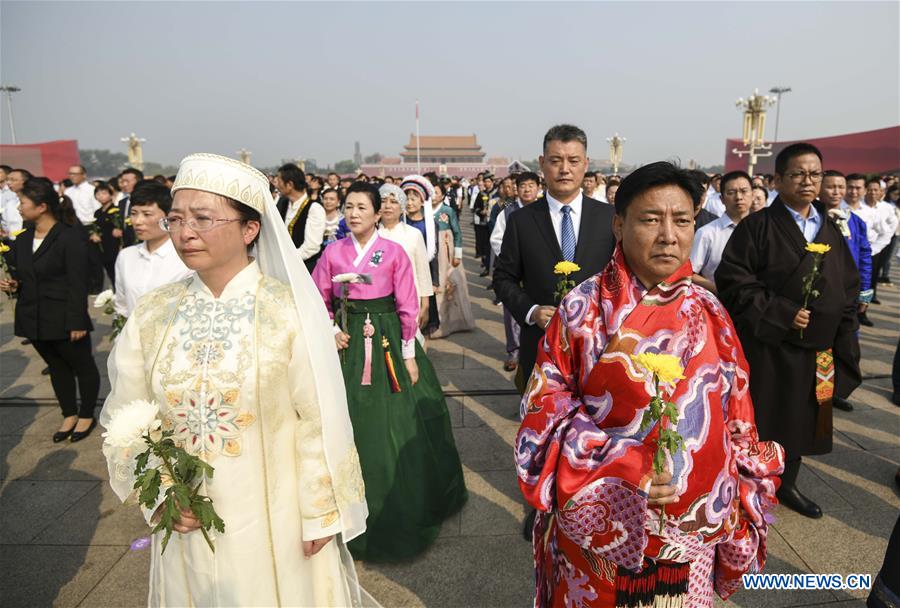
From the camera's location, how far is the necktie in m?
3.17

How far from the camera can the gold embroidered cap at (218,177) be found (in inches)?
73.2

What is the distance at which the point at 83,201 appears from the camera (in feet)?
37.3

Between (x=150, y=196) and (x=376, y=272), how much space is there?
65.4 inches

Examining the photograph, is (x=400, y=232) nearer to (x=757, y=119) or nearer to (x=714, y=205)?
(x=714, y=205)

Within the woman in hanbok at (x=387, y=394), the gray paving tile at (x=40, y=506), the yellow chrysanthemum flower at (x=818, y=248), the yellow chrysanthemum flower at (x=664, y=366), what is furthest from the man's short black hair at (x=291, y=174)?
the yellow chrysanthemum flower at (x=664, y=366)

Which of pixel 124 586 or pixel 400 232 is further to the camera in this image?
pixel 400 232

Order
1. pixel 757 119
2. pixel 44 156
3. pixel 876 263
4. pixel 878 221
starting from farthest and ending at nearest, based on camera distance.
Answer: pixel 757 119 → pixel 44 156 → pixel 876 263 → pixel 878 221

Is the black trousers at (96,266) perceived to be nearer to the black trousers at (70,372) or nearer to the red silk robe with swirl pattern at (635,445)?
the black trousers at (70,372)

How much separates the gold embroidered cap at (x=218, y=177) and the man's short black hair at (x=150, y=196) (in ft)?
6.56

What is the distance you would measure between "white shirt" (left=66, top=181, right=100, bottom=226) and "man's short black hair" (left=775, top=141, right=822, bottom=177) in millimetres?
12504

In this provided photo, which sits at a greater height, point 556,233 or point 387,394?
point 556,233

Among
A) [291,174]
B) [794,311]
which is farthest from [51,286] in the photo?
[794,311]

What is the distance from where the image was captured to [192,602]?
201cm

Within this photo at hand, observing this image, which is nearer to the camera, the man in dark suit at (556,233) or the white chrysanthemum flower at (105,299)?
the man in dark suit at (556,233)
